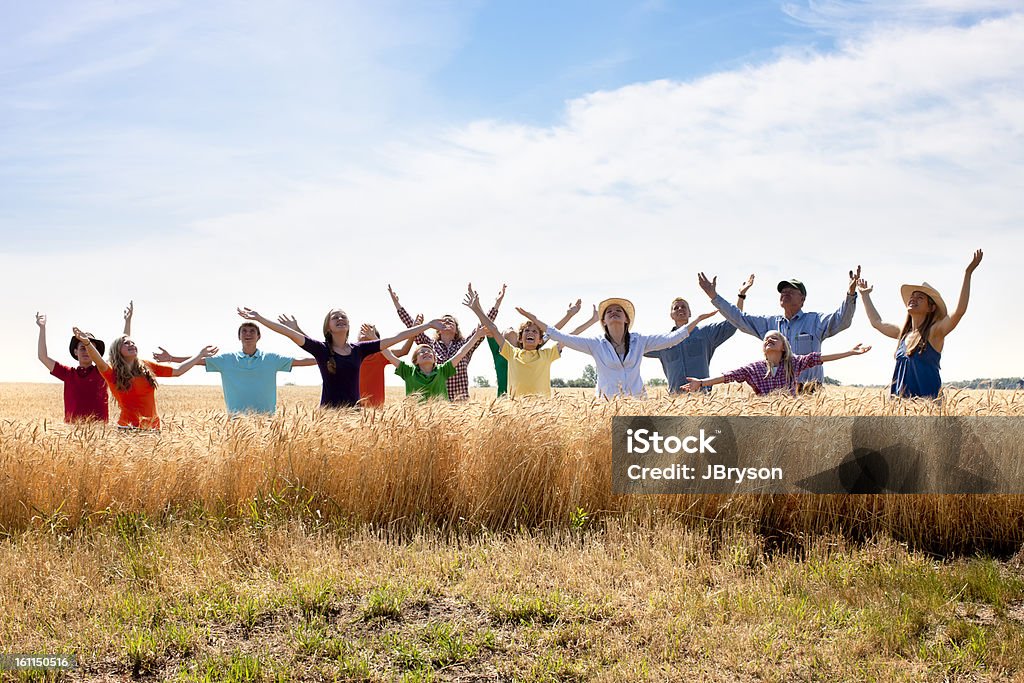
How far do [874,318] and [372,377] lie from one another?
5605mm

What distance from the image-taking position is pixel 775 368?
8.39m

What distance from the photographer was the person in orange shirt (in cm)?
835

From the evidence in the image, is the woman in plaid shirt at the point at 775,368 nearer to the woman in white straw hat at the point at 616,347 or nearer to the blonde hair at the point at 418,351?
the woman in white straw hat at the point at 616,347

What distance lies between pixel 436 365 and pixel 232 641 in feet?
16.0

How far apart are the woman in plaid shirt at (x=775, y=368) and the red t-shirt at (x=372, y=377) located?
3.65 metres

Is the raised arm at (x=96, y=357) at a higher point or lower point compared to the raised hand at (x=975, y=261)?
lower

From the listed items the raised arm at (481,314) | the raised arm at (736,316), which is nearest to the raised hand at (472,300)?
the raised arm at (481,314)

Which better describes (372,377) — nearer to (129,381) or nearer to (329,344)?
(329,344)

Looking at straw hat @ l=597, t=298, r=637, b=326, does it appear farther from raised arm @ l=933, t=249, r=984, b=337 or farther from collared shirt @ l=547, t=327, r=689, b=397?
raised arm @ l=933, t=249, r=984, b=337

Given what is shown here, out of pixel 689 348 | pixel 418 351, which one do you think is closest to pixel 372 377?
pixel 418 351

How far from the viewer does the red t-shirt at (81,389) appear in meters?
8.97

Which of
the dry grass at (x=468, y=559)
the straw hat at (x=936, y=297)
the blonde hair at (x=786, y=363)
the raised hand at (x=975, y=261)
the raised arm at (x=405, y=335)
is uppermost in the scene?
the raised hand at (x=975, y=261)

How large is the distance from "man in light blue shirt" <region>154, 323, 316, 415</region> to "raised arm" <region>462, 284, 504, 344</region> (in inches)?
71.9

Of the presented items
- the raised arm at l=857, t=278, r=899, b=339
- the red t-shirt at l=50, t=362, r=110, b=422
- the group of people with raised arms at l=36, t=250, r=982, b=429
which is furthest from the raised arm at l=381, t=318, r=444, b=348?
the raised arm at l=857, t=278, r=899, b=339
